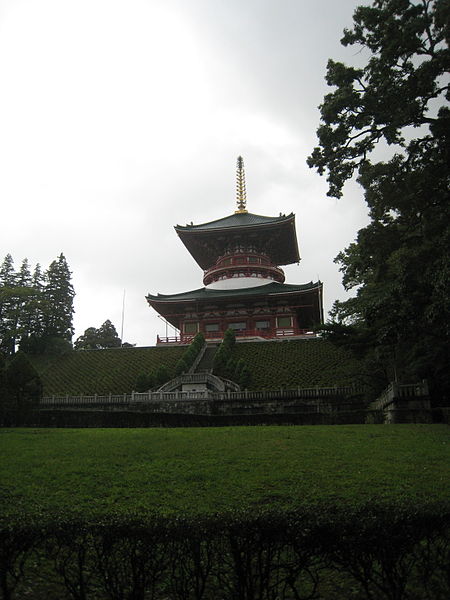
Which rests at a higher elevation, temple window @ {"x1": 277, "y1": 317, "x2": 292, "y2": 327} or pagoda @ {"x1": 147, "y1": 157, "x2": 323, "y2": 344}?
pagoda @ {"x1": 147, "y1": 157, "x2": 323, "y2": 344}

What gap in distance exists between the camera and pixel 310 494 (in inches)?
322

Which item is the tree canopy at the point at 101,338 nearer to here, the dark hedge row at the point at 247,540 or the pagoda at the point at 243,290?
the pagoda at the point at 243,290

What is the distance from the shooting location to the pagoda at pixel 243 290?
45250 mm

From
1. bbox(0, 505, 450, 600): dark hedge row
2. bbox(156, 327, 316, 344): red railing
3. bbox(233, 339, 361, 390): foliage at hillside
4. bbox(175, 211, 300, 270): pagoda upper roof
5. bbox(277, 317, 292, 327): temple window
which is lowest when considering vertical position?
bbox(0, 505, 450, 600): dark hedge row

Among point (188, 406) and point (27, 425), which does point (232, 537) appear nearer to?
point (27, 425)

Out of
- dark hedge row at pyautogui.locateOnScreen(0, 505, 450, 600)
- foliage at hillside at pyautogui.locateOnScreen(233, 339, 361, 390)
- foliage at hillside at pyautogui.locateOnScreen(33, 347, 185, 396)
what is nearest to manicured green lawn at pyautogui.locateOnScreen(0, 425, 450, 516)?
dark hedge row at pyautogui.locateOnScreen(0, 505, 450, 600)

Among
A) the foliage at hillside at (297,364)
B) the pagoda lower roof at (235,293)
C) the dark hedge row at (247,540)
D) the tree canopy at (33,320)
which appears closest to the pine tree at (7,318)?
the tree canopy at (33,320)

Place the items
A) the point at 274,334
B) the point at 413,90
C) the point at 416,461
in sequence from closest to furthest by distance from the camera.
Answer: the point at 416,461, the point at 413,90, the point at 274,334

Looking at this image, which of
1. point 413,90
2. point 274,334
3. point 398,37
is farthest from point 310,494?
point 274,334

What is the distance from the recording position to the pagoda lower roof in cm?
4428

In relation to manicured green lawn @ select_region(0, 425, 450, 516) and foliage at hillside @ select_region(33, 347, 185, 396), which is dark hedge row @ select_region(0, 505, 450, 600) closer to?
Answer: manicured green lawn @ select_region(0, 425, 450, 516)

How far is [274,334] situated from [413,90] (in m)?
33.4

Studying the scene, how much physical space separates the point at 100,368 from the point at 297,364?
566 inches

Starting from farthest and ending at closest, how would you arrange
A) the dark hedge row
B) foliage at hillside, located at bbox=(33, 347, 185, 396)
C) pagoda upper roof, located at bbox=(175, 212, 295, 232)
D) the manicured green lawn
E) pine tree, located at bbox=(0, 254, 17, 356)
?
pagoda upper roof, located at bbox=(175, 212, 295, 232) → pine tree, located at bbox=(0, 254, 17, 356) → foliage at hillside, located at bbox=(33, 347, 185, 396) → the manicured green lawn → the dark hedge row
